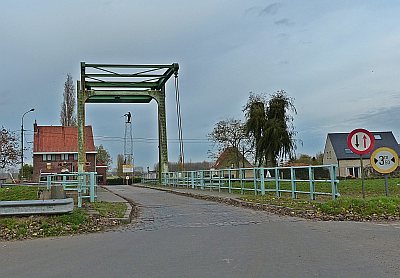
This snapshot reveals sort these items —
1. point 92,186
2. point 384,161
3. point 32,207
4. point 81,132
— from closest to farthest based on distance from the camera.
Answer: point 32,207 < point 384,161 < point 92,186 < point 81,132

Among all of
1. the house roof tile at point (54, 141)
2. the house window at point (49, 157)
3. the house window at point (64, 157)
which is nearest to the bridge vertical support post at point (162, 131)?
the house roof tile at point (54, 141)

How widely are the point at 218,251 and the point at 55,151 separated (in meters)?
72.1

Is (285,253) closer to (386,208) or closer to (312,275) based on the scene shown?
(312,275)

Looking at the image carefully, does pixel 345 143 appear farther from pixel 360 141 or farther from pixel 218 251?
pixel 218 251

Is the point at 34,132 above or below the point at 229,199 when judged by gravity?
above

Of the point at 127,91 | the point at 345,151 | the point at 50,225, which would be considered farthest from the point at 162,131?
the point at 345,151

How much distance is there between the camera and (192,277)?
246 inches

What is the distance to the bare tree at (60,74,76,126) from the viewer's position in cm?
6875

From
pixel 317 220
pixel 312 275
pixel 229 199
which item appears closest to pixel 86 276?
pixel 312 275

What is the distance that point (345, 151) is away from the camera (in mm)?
74625

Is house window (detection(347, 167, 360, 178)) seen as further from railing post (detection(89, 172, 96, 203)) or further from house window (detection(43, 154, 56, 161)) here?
railing post (detection(89, 172, 96, 203))

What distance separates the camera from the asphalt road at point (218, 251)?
6652mm

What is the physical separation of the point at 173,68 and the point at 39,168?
1722 inches

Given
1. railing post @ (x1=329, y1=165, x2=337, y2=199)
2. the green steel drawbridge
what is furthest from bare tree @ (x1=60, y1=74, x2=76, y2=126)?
railing post @ (x1=329, y1=165, x2=337, y2=199)
